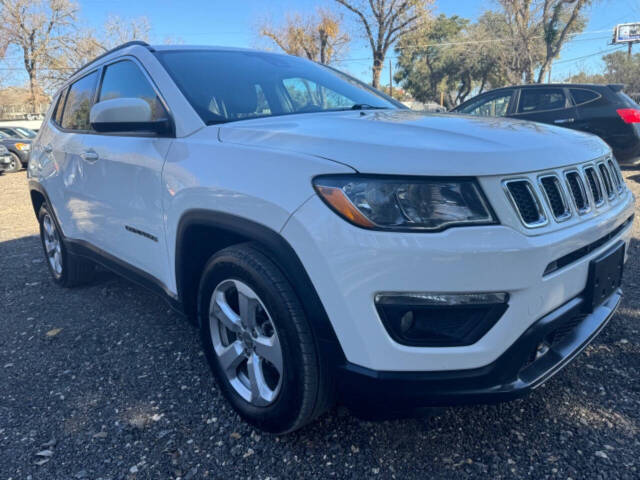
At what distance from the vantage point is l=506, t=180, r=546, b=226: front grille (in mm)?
1495

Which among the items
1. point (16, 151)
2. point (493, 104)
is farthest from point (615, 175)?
point (16, 151)

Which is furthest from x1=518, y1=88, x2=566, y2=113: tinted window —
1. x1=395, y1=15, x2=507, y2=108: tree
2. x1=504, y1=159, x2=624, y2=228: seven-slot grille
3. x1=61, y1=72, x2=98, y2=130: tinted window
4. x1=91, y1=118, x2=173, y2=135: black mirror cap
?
x1=395, y1=15, x2=507, y2=108: tree

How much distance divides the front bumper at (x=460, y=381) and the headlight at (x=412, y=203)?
0.44 meters

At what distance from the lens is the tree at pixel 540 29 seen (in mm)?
22797

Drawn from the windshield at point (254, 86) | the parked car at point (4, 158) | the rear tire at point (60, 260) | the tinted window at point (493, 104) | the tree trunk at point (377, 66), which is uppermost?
the tree trunk at point (377, 66)

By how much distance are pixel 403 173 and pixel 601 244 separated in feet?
3.00

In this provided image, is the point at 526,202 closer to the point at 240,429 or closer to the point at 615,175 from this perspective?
the point at 615,175

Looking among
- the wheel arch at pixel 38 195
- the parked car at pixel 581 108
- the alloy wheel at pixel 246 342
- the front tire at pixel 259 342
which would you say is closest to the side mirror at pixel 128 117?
the front tire at pixel 259 342

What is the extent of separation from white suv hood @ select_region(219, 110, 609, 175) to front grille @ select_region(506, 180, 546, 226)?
48 mm

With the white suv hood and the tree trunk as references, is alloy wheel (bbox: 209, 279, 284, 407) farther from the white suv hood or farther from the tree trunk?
the tree trunk

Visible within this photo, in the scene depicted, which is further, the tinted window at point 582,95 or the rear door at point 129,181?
the tinted window at point 582,95

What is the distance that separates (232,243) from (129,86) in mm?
1278

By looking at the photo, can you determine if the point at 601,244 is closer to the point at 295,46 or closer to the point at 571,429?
the point at 571,429

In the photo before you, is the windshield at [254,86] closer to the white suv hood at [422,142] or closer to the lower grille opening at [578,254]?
the white suv hood at [422,142]
